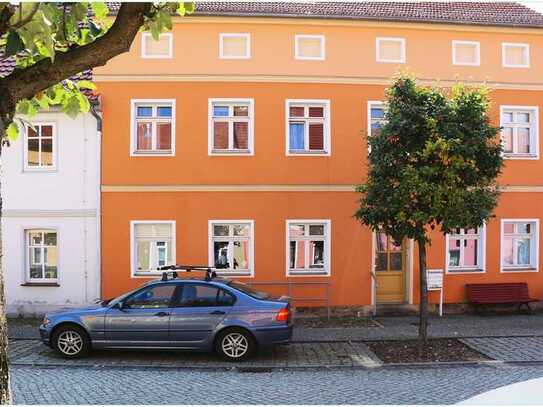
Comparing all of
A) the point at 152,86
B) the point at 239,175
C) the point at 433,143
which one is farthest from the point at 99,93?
the point at 433,143

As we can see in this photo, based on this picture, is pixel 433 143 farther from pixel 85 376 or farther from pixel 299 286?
pixel 85 376

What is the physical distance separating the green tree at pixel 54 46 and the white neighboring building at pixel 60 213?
31.0ft

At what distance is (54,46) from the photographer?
3309 mm

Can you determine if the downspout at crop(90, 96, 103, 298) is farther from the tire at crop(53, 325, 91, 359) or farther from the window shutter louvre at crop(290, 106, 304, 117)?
the window shutter louvre at crop(290, 106, 304, 117)

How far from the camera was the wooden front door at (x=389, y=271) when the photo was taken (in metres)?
14.0

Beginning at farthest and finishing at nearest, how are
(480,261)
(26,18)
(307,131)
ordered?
(480,261), (307,131), (26,18)

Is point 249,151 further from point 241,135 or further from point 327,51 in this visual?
point 327,51

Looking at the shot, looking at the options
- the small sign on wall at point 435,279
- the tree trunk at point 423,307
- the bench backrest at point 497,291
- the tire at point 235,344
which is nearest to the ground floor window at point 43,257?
the tire at point 235,344

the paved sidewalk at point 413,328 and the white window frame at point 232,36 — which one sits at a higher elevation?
the white window frame at point 232,36

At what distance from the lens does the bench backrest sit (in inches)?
543

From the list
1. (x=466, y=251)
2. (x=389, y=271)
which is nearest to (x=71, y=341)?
(x=389, y=271)

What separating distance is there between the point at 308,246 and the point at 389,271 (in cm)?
234

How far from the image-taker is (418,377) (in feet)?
27.1

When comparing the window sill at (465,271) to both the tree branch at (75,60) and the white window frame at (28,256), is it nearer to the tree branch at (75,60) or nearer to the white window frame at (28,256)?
the white window frame at (28,256)
